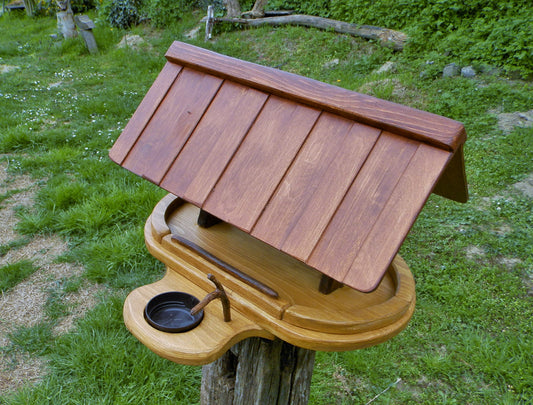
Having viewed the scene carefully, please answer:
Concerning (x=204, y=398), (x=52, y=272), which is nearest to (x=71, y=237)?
(x=52, y=272)

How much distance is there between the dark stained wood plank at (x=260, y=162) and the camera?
1.17 meters

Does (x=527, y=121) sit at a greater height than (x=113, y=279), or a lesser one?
greater

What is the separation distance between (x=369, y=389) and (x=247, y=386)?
128cm

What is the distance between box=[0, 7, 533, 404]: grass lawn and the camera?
2619 millimetres

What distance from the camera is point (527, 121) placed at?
16.7 feet

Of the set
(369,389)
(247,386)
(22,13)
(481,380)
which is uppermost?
(247,386)

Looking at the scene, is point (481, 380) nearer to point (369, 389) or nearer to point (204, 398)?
point (369, 389)

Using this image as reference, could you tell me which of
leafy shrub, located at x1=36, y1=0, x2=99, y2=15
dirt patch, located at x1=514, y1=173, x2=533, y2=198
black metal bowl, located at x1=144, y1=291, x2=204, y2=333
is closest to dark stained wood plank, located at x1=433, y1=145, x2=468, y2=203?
black metal bowl, located at x1=144, y1=291, x2=204, y2=333

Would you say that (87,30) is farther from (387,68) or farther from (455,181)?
(455,181)

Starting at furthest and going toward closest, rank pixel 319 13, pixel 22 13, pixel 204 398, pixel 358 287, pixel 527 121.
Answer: pixel 22 13, pixel 319 13, pixel 527 121, pixel 204 398, pixel 358 287

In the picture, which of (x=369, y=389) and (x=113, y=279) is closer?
(x=369, y=389)

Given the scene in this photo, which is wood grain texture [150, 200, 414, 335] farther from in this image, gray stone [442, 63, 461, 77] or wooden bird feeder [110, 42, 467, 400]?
gray stone [442, 63, 461, 77]

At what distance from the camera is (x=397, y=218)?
102 centimetres

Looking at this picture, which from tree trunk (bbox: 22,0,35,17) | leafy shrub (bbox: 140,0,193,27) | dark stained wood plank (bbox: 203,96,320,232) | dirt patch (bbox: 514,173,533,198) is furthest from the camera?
tree trunk (bbox: 22,0,35,17)
